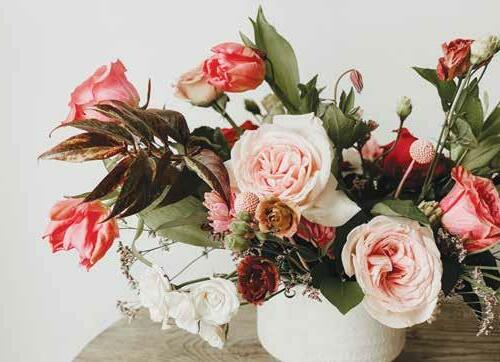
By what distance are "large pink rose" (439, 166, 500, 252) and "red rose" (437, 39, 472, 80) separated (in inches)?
3.9

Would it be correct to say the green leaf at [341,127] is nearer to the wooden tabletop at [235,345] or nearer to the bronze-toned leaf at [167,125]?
the bronze-toned leaf at [167,125]

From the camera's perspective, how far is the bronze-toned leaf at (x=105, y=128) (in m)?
0.74

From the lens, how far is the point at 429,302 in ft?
2.49

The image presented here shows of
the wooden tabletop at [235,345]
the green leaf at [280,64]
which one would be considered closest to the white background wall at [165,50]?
the wooden tabletop at [235,345]

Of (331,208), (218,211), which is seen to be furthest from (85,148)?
(331,208)

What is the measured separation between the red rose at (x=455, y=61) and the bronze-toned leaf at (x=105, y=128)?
0.32m

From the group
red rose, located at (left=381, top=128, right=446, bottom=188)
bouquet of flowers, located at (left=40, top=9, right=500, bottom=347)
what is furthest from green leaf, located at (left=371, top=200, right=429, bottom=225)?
red rose, located at (left=381, top=128, right=446, bottom=188)

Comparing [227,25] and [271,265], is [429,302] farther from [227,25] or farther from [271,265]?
[227,25]

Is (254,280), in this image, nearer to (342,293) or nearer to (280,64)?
(342,293)

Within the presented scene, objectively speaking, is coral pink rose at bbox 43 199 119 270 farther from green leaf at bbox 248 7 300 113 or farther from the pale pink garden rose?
green leaf at bbox 248 7 300 113

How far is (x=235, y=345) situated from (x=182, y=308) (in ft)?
1.02

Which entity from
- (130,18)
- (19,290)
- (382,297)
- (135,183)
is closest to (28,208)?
(19,290)

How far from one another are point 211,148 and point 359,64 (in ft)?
1.65

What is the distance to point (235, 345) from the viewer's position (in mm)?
1089
